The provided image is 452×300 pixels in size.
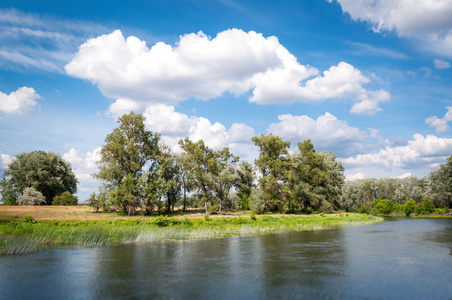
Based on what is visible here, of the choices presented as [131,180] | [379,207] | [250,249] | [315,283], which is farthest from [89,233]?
[379,207]

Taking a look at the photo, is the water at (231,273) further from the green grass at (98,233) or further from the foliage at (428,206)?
the foliage at (428,206)

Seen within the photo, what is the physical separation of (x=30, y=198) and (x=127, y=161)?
23.3 metres

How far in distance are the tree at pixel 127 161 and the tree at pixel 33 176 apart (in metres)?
21.7

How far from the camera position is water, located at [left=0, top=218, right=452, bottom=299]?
1219 cm

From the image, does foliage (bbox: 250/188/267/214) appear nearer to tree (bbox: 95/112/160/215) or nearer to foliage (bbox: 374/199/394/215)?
tree (bbox: 95/112/160/215)

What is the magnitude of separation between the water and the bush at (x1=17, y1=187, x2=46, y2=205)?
49.6m

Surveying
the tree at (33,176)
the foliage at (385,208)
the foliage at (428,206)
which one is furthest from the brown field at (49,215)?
the foliage at (428,206)

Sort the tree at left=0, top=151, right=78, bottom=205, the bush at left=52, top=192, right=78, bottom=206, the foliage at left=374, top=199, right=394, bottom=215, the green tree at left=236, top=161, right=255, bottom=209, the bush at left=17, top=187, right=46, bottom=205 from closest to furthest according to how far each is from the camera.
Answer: the bush at left=17, top=187, right=46, bottom=205
the bush at left=52, top=192, right=78, bottom=206
the tree at left=0, top=151, right=78, bottom=205
the green tree at left=236, top=161, right=255, bottom=209
the foliage at left=374, top=199, right=394, bottom=215

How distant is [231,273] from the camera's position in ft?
50.6

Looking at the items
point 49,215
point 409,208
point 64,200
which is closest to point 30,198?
point 64,200

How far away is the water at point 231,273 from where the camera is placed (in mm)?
12188

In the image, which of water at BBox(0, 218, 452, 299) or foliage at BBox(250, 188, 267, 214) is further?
foliage at BBox(250, 188, 267, 214)

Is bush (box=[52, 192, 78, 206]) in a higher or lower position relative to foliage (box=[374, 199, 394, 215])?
higher

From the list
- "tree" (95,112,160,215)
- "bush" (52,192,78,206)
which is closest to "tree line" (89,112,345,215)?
"tree" (95,112,160,215)
